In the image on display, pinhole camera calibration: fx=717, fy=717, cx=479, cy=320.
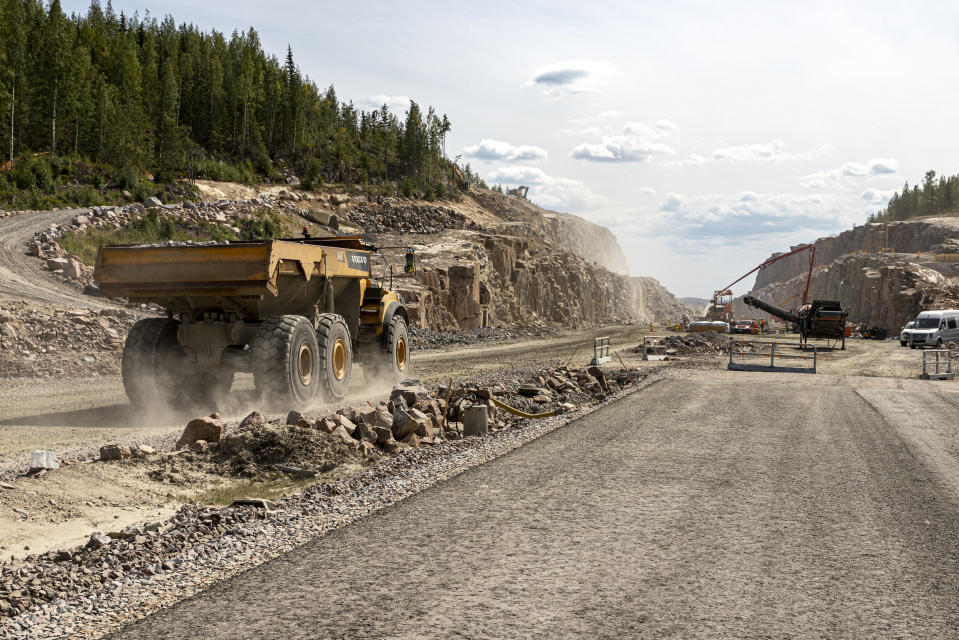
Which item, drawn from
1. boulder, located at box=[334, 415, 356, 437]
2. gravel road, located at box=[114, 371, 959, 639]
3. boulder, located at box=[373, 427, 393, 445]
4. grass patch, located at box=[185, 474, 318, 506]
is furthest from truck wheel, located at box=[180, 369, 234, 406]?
gravel road, located at box=[114, 371, 959, 639]

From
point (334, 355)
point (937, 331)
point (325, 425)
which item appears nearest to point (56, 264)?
point (334, 355)

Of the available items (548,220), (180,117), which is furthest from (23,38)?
(548,220)

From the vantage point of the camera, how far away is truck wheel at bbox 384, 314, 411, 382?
15.9 meters

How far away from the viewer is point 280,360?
11797 mm

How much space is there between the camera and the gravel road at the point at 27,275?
23219 millimetres

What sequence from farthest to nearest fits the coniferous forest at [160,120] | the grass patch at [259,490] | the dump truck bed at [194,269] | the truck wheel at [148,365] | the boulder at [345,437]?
the coniferous forest at [160,120], the truck wheel at [148,365], the dump truck bed at [194,269], the boulder at [345,437], the grass patch at [259,490]

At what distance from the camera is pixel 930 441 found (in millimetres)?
11453

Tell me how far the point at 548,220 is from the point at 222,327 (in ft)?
359

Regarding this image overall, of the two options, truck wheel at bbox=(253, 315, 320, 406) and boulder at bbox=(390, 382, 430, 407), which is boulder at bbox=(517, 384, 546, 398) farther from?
truck wheel at bbox=(253, 315, 320, 406)

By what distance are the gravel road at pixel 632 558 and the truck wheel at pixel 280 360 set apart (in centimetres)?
430

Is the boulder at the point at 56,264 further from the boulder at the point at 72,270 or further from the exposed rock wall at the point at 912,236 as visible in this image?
the exposed rock wall at the point at 912,236

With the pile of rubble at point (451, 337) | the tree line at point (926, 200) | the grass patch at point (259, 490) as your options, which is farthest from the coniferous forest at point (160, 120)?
the tree line at point (926, 200)

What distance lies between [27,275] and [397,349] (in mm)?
18083

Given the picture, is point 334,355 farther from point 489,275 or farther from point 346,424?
point 489,275
